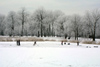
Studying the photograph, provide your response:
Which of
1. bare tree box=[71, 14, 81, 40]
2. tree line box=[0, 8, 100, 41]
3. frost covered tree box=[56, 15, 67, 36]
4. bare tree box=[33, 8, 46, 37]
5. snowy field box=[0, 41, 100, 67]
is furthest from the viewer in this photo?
frost covered tree box=[56, 15, 67, 36]

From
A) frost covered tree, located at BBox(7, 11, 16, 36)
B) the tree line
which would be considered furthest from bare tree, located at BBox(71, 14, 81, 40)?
frost covered tree, located at BBox(7, 11, 16, 36)

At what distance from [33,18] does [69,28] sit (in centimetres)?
1342

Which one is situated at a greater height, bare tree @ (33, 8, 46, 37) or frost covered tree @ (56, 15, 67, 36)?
bare tree @ (33, 8, 46, 37)

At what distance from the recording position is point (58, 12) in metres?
51.1

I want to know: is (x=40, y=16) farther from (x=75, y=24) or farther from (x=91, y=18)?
(x=91, y=18)

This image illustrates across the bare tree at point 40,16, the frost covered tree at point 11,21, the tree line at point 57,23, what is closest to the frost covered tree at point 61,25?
the tree line at point 57,23

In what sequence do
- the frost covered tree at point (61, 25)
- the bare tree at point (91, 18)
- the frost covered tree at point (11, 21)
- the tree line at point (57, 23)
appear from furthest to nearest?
the frost covered tree at point (11, 21) → the frost covered tree at point (61, 25) → the tree line at point (57, 23) → the bare tree at point (91, 18)

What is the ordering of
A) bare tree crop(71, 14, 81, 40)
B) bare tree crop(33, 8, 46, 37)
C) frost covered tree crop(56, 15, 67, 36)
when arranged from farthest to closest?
frost covered tree crop(56, 15, 67, 36), bare tree crop(33, 8, 46, 37), bare tree crop(71, 14, 81, 40)

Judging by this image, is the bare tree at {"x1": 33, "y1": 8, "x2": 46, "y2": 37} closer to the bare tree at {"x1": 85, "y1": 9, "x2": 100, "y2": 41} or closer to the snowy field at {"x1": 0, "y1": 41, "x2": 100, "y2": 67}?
the bare tree at {"x1": 85, "y1": 9, "x2": 100, "y2": 41}

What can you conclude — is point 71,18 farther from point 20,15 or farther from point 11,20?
point 11,20

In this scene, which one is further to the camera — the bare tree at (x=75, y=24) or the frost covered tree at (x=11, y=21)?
the frost covered tree at (x=11, y=21)

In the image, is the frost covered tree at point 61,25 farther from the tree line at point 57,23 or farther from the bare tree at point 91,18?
the bare tree at point 91,18

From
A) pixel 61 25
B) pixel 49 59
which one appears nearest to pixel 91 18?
pixel 61 25

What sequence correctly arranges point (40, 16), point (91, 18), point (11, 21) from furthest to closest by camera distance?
point (11, 21) < point (40, 16) < point (91, 18)
